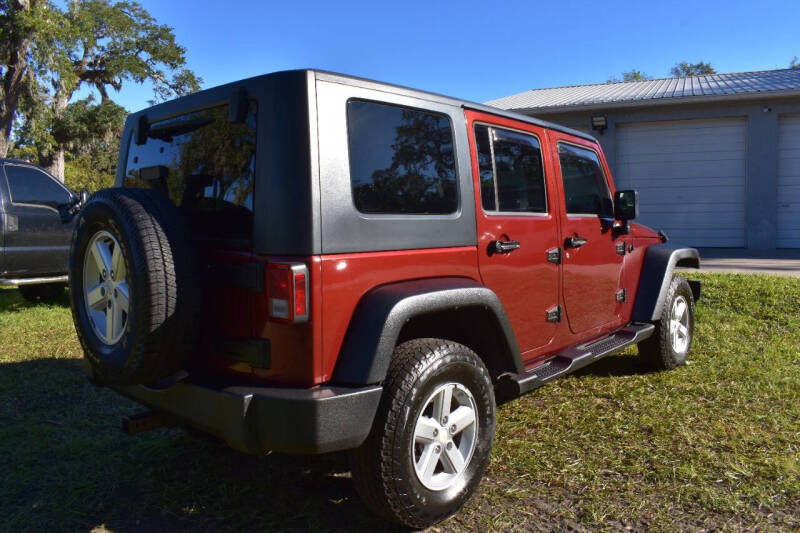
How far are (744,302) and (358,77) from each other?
6150 mm

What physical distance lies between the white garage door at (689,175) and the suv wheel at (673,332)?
928 centimetres

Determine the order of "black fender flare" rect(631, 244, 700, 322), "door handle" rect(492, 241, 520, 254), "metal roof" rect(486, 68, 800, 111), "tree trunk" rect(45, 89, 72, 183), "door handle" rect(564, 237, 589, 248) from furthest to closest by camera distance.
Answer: "tree trunk" rect(45, 89, 72, 183) < "metal roof" rect(486, 68, 800, 111) < "black fender flare" rect(631, 244, 700, 322) < "door handle" rect(564, 237, 589, 248) < "door handle" rect(492, 241, 520, 254)

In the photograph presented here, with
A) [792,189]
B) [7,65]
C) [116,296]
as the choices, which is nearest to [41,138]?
[7,65]

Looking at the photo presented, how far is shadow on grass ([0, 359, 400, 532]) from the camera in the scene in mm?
2785

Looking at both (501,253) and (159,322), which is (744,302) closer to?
(501,253)

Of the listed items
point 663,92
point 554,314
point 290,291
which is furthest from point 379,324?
point 663,92

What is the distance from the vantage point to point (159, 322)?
2.31m

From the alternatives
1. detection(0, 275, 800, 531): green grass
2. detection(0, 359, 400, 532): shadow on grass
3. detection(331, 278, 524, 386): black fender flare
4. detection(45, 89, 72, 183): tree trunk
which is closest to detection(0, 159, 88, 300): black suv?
detection(0, 275, 800, 531): green grass

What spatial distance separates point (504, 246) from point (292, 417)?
4.84 feet

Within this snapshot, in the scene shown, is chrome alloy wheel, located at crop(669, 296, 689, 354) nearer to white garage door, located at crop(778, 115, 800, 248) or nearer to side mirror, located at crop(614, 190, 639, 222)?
side mirror, located at crop(614, 190, 639, 222)

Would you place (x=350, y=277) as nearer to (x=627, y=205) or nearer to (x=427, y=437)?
(x=427, y=437)

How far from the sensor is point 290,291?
7.38 ft

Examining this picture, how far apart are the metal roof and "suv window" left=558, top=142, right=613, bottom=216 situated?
9890 millimetres

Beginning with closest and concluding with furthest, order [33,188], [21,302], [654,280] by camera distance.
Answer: [654,280]
[33,188]
[21,302]
